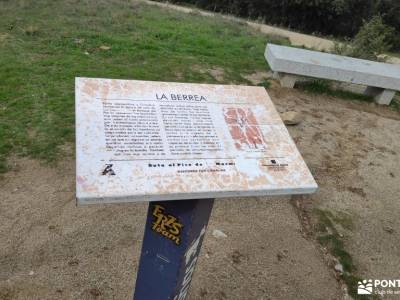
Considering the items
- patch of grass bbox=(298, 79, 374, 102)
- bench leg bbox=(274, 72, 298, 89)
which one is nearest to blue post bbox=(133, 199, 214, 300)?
bench leg bbox=(274, 72, 298, 89)

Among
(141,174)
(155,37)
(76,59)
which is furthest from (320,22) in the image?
(141,174)

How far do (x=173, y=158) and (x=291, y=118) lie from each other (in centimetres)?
380

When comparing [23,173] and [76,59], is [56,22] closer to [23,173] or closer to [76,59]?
[76,59]

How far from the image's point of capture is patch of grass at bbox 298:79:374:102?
6.72 m

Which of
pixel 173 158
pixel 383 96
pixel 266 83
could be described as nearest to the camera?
pixel 173 158

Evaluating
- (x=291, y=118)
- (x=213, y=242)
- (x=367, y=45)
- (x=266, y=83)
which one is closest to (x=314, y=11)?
(x=367, y=45)

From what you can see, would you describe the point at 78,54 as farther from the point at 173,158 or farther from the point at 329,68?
the point at 173,158

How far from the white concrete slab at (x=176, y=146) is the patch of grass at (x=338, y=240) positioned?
157 centimetres

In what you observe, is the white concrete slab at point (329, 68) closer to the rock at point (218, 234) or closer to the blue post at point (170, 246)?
the rock at point (218, 234)

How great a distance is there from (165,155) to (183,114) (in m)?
0.32

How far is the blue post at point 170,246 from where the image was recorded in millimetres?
1955

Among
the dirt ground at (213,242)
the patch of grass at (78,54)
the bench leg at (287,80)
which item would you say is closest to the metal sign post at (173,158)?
the dirt ground at (213,242)

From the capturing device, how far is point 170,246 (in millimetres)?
2047

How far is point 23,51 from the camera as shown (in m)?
5.99
